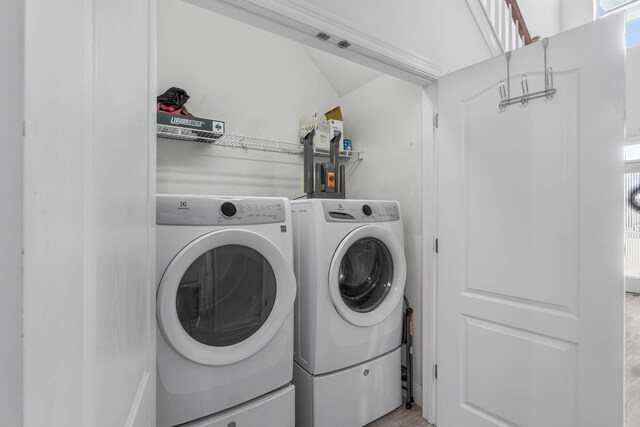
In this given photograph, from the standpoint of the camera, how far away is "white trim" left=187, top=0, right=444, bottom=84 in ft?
3.52

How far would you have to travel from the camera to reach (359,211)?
167 cm

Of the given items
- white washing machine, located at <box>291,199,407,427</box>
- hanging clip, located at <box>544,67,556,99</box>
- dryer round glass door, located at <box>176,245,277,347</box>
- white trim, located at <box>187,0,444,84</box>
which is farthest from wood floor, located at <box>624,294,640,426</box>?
Result: white trim, located at <box>187,0,444,84</box>

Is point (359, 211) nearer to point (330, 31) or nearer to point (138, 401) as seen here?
point (330, 31)

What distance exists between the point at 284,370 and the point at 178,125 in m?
1.39

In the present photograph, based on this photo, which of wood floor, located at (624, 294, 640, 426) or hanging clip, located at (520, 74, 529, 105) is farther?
wood floor, located at (624, 294, 640, 426)

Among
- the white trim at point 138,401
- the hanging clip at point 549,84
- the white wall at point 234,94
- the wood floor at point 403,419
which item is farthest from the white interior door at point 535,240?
the white trim at point 138,401

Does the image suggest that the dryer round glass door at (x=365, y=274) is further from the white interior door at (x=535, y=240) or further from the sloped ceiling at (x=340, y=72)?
the sloped ceiling at (x=340, y=72)

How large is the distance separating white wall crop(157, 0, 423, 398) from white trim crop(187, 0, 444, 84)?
0.42 meters

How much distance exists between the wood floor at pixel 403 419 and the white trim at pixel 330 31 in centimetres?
188

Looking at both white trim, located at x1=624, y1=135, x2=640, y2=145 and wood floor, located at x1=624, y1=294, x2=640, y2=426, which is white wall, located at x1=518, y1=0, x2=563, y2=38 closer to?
white trim, located at x1=624, y1=135, x2=640, y2=145

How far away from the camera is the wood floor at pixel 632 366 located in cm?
177

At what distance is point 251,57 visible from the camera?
226 cm

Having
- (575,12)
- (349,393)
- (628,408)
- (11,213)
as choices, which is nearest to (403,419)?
(349,393)

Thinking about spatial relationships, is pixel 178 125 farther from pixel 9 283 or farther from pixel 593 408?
pixel 593 408
